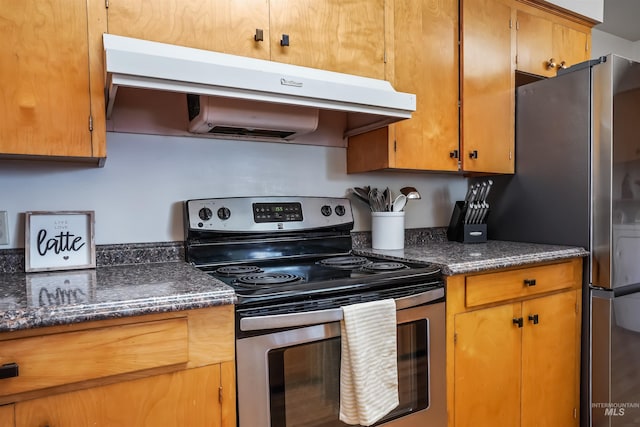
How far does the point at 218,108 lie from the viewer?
1.43 m

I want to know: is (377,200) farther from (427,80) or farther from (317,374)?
(317,374)

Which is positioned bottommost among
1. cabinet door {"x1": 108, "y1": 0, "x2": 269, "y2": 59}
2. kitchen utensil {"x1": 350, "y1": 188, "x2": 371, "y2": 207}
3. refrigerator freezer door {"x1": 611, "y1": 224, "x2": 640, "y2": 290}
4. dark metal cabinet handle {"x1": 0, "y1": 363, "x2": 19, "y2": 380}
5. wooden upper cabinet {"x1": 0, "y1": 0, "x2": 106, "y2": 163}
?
dark metal cabinet handle {"x1": 0, "y1": 363, "x2": 19, "y2": 380}

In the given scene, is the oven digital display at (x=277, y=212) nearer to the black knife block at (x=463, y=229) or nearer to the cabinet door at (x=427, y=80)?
the cabinet door at (x=427, y=80)

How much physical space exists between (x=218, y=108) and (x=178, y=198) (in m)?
0.42

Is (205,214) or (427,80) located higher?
(427,80)

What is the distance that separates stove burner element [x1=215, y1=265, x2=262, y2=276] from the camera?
1.40 metres

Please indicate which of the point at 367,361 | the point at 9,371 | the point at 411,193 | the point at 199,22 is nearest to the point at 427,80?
the point at 411,193

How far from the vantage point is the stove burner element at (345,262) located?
1.57m

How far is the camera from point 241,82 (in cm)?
126

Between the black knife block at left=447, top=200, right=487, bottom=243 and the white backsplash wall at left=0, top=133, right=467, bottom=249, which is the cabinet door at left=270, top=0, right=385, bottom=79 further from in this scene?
the black knife block at left=447, top=200, right=487, bottom=243

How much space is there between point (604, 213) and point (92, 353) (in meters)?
1.98

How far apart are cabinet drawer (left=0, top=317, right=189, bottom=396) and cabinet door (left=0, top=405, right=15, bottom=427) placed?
1.3 inches

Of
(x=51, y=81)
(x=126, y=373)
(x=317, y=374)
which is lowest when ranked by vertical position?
(x=317, y=374)

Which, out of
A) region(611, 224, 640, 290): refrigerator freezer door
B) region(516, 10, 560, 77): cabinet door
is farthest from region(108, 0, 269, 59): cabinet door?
region(611, 224, 640, 290): refrigerator freezer door
